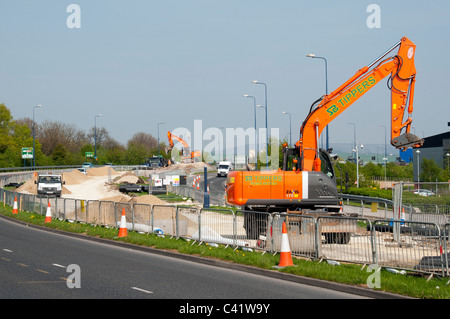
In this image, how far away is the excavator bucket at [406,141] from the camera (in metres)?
18.2

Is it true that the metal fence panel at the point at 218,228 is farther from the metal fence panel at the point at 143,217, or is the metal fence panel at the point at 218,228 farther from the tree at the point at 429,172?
the tree at the point at 429,172

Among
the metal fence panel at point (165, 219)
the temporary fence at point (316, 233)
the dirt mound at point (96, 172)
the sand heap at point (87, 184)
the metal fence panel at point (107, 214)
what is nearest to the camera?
the temporary fence at point (316, 233)

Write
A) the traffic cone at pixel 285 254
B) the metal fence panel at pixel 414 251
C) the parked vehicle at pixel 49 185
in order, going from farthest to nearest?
the parked vehicle at pixel 49 185, the traffic cone at pixel 285 254, the metal fence panel at pixel 414 251

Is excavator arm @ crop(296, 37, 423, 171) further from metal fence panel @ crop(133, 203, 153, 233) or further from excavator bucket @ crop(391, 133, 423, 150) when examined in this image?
metal fence panel @ crop(133, 203, 153, 233)

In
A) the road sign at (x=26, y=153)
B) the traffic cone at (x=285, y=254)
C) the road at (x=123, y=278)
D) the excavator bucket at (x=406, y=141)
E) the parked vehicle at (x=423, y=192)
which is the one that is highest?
the road sign at (x=26, y=153)

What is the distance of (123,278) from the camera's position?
1191cm

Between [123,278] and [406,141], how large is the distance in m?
10.7

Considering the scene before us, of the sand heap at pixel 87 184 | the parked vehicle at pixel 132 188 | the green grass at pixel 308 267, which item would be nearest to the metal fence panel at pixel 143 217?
the green grass at pixel 308 267

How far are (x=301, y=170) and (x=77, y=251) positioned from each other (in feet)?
25.7

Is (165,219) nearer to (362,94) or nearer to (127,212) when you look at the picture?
(127,212)

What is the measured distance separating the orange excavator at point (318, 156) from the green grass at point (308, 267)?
294cm
